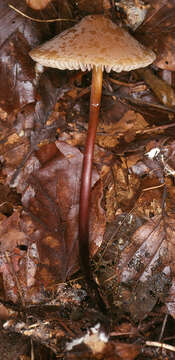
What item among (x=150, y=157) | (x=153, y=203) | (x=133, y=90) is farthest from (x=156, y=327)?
(x=133, y=90)

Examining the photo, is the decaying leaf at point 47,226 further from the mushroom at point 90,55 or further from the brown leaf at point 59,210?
the mushroom at point 90,55

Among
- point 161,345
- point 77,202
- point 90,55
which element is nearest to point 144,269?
point 161,345

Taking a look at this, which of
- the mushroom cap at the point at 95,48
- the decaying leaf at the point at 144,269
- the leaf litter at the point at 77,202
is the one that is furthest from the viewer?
the decaying leaf at the point at 144,269

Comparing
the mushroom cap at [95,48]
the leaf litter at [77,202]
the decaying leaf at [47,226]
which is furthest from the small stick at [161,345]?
the mushroom cap at [95,48]

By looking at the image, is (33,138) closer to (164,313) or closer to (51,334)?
(51,334)

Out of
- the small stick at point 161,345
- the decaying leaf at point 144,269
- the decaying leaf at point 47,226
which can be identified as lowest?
the small stick at point 161,345

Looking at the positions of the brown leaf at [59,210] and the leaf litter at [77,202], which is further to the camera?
the brown leaf at [59,210]

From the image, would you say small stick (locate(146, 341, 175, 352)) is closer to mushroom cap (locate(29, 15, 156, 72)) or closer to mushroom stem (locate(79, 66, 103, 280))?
mushroom stem (locate(79, 66, 103, 280))

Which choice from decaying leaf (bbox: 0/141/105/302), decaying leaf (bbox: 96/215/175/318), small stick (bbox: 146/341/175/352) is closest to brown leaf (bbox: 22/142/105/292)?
decaying leaf (bbox: 0/141/105/302)

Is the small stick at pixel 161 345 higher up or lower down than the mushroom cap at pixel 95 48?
lower down
